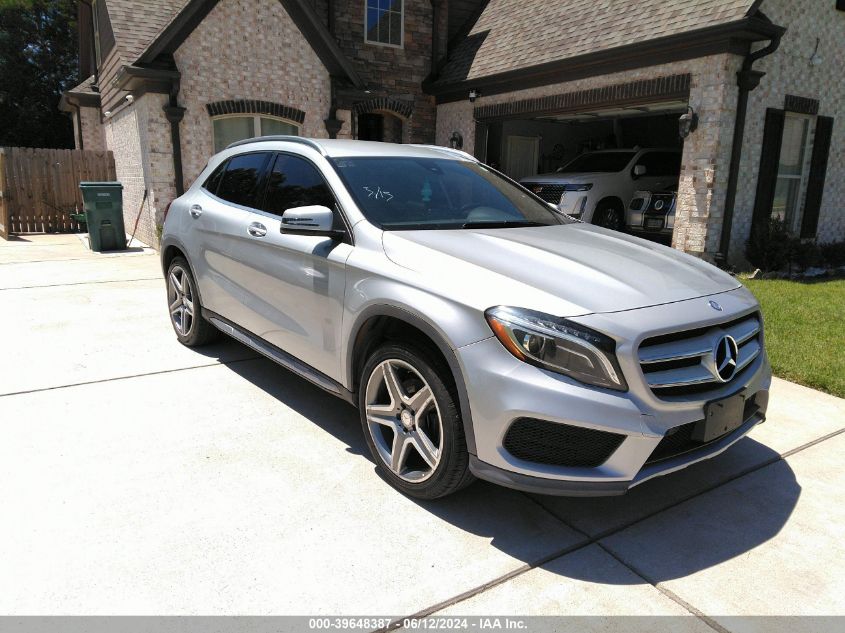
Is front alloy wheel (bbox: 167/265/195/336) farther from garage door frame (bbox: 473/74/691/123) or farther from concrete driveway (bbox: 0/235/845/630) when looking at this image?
garage door frame (bbox: 473/74/691/123)

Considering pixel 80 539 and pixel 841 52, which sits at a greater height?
pixel 841 52

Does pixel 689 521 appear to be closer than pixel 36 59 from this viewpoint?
Yes

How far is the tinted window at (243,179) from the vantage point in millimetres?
4527

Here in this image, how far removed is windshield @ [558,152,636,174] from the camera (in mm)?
12719

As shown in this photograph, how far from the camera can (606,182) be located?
12.1m

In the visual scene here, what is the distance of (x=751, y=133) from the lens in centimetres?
990

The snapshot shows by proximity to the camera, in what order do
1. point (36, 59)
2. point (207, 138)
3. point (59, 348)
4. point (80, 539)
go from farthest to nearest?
point (36, 59), point (207, 138), point (59, 348), point (80, 539)

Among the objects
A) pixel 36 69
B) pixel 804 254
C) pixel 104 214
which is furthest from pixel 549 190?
pixel 36 69

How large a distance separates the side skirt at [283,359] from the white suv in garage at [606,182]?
826cm

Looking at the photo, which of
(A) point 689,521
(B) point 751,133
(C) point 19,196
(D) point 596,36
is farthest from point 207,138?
(A) point 689,521

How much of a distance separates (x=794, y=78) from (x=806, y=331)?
19.7 feet

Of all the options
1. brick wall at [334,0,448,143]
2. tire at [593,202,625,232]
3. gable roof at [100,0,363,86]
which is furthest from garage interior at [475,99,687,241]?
gable roof at [100,0,363,86]

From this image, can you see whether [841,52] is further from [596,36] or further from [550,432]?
[550,432]

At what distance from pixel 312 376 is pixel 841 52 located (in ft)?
38.8
